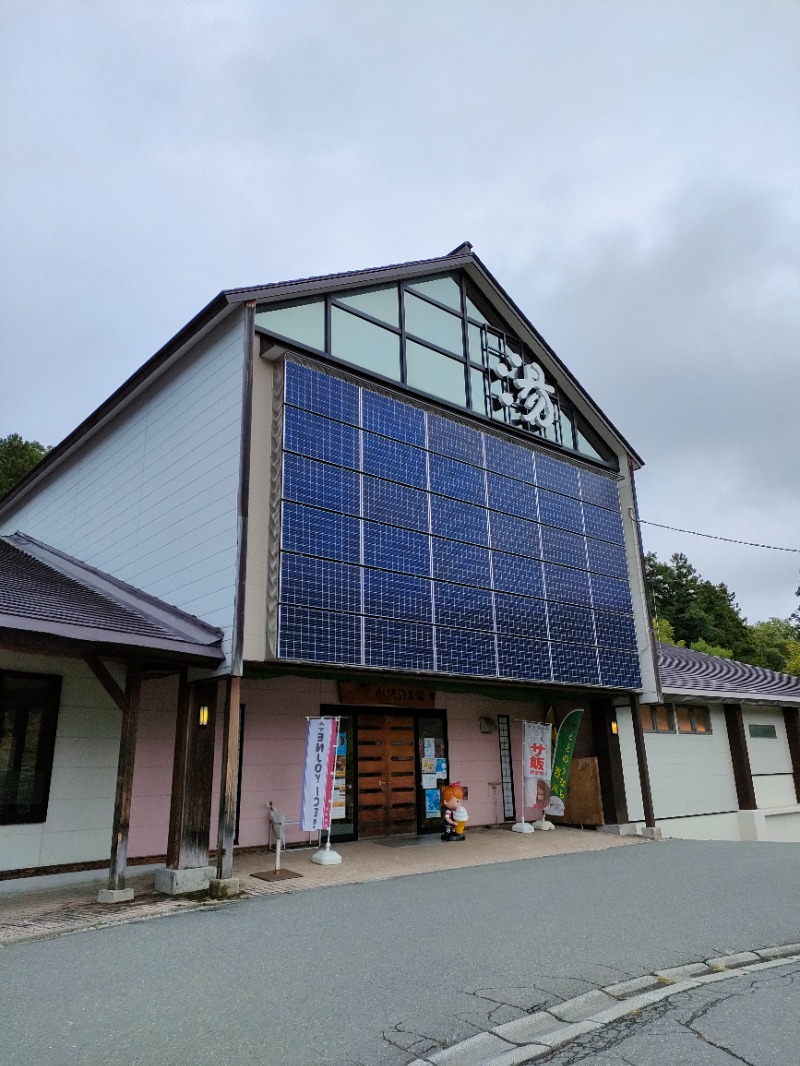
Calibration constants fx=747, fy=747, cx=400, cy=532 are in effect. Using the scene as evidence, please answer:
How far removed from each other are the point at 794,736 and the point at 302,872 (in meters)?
14.6

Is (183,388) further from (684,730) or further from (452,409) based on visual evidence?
(684,730)

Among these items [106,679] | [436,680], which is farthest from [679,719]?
[106,679]

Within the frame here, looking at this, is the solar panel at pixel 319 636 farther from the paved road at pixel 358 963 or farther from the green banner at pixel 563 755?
the green banner at pixel 563 755

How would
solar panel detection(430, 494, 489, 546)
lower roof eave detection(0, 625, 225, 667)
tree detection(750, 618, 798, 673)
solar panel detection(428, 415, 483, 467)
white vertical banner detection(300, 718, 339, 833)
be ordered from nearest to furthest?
lower roof eave detection(0, 625, 225, 667) < white vertical banner detection(300, 718, 339, 833) < solar panel detection(430, 494, 489, 546) < solar panel detection(428, 415, 483, 467) < tree detection(750, 618, 798, 673)

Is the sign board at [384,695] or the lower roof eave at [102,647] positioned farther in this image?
the sign board at [384,695]

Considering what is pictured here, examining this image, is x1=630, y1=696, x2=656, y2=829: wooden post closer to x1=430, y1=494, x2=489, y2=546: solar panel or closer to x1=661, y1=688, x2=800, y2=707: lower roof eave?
x1=661, y1=688, x2=800, y2=707: lower roof eave

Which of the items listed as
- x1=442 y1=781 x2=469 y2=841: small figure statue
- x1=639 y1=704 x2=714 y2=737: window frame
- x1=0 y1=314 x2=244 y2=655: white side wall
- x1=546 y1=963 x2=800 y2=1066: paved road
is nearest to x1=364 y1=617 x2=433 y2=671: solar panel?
x1=0 y1=314 x2=244 y2=655: white side wall

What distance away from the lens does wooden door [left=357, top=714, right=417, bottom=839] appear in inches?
484

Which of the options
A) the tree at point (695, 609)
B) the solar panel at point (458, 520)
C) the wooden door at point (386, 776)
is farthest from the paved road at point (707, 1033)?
the tree at point (695, 609)

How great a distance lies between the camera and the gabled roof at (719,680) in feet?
51.0

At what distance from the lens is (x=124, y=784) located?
8.01m

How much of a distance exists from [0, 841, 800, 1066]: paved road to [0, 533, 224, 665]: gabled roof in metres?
2.64

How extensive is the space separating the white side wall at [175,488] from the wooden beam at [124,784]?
1118 mm

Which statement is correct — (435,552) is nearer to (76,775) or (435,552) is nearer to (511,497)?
(511,497)
